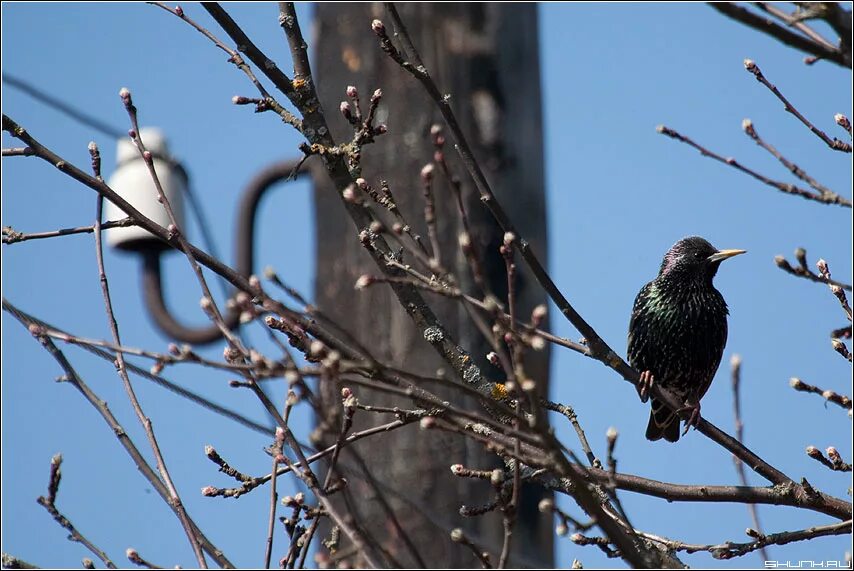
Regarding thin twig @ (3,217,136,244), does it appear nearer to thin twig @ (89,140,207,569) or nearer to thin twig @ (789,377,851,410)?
thin twig @ (89,140,207,569)

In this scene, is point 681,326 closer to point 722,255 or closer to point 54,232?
point 722,255

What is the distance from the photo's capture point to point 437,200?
18.5 feet

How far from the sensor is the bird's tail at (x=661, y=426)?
5.17m

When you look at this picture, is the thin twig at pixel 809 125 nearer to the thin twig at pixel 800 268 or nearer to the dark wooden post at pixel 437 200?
the thin twig at pixel 800 268

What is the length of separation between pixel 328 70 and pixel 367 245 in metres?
3.47

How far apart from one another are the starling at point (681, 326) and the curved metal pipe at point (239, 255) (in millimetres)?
2702

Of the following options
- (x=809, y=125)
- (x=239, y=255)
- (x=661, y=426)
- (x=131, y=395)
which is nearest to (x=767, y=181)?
(x=809, y=125)

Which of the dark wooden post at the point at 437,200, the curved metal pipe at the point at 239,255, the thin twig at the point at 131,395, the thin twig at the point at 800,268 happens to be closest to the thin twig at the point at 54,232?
the thin twig at the point at 131,395

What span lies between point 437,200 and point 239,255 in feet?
7.43

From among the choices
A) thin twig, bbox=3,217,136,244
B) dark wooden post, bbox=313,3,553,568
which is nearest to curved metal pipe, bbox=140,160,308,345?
dark wooden post, bbox=313,3,553,568

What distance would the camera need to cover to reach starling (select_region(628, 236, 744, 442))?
16.6 feet

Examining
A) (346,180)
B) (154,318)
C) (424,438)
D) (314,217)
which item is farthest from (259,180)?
(346,180)

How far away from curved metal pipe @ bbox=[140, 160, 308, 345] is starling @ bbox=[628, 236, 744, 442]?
2702mm

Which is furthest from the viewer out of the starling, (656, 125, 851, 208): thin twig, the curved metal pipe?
the curved metal pipe
